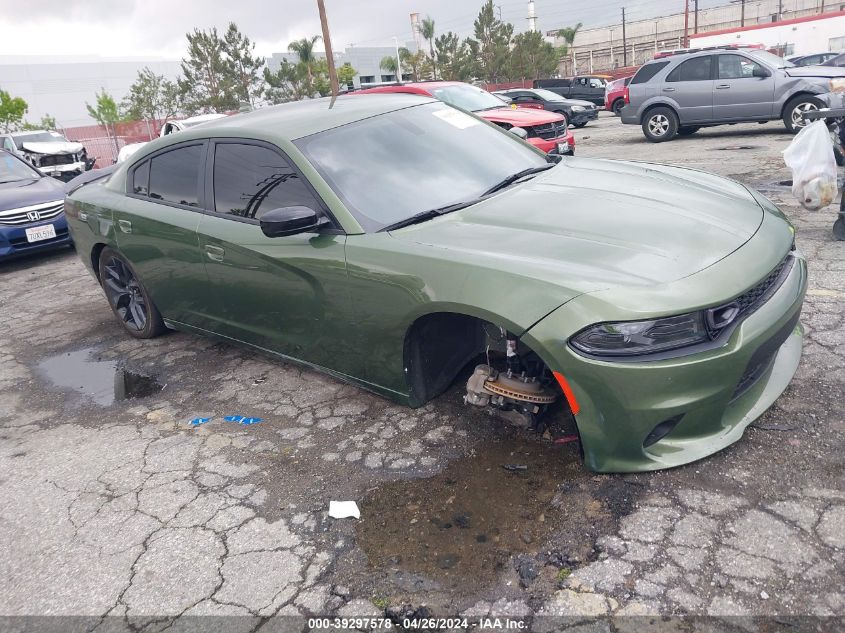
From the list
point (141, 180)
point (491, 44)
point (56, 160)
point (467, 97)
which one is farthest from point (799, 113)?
point (491, 44)

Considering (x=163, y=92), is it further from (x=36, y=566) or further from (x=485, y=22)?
(x=36, y=566)

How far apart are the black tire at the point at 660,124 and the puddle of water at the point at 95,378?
1096 cm

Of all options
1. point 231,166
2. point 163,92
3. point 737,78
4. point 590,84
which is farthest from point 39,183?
point 163,92

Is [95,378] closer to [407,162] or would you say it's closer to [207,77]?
[407,162]

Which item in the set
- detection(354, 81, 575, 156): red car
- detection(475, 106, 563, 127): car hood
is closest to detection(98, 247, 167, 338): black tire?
detection(354, 81, 575, 156): red car

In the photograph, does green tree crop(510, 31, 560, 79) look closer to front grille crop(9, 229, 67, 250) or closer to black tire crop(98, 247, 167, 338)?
front grille crop(9, 229, 67, 250)

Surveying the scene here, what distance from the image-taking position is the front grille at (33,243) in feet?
26.6

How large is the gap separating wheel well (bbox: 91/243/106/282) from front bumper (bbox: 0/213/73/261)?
129 inches

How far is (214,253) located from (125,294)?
1747mm

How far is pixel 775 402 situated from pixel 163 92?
4556cm

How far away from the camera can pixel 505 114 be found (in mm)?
10406

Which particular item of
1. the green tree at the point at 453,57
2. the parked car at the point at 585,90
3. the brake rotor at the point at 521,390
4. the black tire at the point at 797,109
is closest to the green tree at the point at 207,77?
the green tree at the point at 453,57

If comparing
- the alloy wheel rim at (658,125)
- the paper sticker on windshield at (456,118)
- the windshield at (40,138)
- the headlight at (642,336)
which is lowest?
Answer: the alloy wheel rim at (658,125)

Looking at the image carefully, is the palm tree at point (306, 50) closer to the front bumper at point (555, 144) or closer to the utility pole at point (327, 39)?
the utility pole at point (327, 39)
